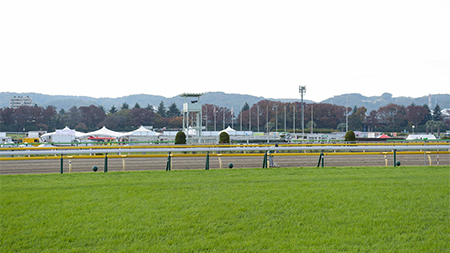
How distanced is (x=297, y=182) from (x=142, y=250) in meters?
4.43

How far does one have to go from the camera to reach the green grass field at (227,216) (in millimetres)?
3947

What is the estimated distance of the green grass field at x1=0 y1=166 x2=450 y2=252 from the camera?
13.0ft

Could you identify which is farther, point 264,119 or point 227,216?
point 264,119

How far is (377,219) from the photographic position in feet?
15.5

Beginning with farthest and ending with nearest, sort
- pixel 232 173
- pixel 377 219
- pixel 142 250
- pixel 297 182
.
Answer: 1. pixel 232 173
2. pixel 297 182
3. pixel 377 219
4. pixel 142 250

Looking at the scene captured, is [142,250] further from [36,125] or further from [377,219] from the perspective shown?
[36,125]

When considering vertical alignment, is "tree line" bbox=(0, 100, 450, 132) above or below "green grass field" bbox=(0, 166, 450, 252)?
above

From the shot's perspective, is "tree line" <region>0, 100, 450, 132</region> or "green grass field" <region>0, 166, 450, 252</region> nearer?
"green grass field" <region>0, 166, 450, 252</region>

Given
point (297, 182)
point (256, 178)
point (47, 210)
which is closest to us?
point (47, 210)

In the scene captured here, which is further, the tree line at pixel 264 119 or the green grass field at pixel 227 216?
A: the tree line at pixel 264 119

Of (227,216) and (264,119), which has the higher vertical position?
(264,119)

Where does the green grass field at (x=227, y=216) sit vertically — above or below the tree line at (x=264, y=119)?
below

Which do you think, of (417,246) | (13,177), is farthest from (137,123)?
(417,246)

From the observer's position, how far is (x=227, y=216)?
490cm
